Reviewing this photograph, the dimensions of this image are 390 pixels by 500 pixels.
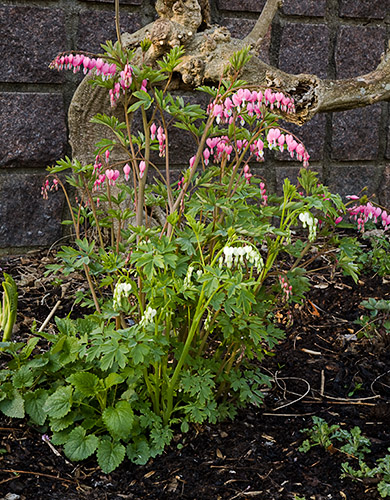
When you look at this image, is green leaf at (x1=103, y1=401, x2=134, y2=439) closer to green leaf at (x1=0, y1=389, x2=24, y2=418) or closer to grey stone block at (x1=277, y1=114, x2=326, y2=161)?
green leaf at (x1=0, y1=389, x2=24, y2=418)

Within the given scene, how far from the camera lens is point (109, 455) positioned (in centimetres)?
181

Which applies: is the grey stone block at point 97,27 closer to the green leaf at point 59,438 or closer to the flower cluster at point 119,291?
the flower cluster at point 119,291

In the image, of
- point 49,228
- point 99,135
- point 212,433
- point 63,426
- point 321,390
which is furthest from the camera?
point 49,228

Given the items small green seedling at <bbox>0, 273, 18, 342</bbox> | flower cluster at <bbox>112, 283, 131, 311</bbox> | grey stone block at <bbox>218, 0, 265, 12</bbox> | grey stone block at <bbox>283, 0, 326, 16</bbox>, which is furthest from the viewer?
grey stone block at <bbox>283, 0, 326, 16</bbox>

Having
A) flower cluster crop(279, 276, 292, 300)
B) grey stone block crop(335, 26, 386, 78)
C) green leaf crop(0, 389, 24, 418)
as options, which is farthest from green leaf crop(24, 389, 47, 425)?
grey stone block crop(335, 26, 386, 78)

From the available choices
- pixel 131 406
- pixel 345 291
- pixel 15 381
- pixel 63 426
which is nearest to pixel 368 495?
pixel 131 406

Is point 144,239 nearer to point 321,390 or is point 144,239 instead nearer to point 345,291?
point 321,390

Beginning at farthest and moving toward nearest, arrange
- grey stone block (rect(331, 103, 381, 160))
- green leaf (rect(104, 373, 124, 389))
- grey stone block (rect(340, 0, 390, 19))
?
grey stone block (rect(331, 103, 381, 160)) → grey stone block (rect(340, 0, 390, 19)) → green leaf (rect(104, 373, 124, 389))

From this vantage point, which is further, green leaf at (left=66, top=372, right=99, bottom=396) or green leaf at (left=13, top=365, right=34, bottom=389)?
green leaf at (left=13, top=365, right=34, bottom=389)

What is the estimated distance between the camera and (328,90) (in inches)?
98.1

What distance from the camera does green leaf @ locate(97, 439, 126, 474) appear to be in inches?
70.4

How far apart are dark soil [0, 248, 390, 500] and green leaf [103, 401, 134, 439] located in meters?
0.17

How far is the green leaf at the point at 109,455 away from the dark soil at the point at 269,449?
0.07 meters

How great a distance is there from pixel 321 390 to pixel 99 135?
1757 millimetres
